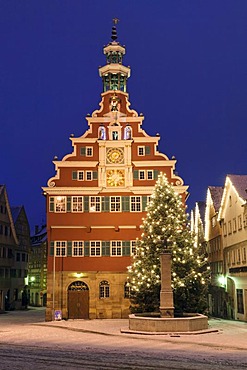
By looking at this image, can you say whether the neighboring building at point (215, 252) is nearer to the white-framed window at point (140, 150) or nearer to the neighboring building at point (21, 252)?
the white-framed window at point (140, 150)

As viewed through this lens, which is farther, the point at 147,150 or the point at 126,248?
the point at 147,150

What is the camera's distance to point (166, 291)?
3097 centimetres

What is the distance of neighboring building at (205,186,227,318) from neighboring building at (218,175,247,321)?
6.26ft

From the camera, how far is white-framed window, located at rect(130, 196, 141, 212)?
4575 centimetres

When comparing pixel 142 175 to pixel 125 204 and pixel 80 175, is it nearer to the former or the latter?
pixel 125 204

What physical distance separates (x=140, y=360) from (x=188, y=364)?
78.6 inches

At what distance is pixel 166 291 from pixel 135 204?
15649 mm

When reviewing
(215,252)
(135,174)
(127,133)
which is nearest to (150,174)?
(135,174)

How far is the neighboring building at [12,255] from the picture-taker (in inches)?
2498

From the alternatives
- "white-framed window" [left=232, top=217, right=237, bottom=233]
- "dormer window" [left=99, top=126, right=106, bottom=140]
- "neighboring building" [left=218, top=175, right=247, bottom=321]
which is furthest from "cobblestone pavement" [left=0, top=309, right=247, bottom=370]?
"dormer window" [left=99, top=126, right=106, bottom=140]

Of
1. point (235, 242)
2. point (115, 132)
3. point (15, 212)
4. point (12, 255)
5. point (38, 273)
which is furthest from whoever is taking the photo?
point (38, 273)

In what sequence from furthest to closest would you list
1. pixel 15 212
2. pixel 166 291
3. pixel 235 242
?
1. pixel 15 212
2. pixel 235 242
3. pixel 166 291

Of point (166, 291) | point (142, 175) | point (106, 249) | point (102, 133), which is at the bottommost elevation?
point (166, 291)

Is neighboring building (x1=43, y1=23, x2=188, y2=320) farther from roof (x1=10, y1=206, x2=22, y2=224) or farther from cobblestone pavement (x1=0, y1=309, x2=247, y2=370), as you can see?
roof (x1=10, y1=206, x2=22, y2=224)
